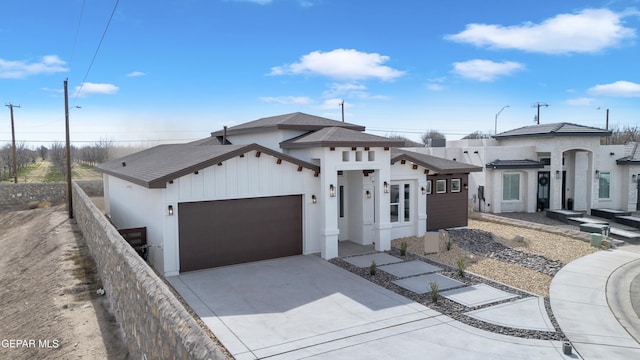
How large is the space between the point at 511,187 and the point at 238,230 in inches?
658

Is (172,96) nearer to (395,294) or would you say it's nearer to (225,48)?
(225,48)

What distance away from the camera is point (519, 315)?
8.79 m

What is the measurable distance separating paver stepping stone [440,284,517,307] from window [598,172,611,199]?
17585 mm

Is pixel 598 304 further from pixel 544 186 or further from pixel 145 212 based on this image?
pixel 544 186

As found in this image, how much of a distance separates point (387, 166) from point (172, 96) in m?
42.0

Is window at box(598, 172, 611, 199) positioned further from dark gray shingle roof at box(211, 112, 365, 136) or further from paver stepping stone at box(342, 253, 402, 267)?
paver stepping stone at box(342, 253, 402, 267)

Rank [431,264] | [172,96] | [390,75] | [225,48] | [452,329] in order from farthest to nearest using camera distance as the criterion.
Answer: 1. [172,96]
2. [390,75]
3. [225,48]
4. [431,264]
5. [452,329]

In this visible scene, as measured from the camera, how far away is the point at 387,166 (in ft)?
46.8

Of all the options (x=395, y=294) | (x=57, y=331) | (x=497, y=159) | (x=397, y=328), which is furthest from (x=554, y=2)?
(x=57, y=331)

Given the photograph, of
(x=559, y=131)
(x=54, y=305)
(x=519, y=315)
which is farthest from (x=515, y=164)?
(x=54, y=305)

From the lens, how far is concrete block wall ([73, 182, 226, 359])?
13.9ft

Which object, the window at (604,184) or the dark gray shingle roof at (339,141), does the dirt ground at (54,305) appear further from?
the window at (604,184)

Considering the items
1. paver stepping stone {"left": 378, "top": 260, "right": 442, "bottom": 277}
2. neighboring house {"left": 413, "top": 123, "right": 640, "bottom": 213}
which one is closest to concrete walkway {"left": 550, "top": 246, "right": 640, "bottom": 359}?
paver stepping stone {"left": 378, "top": 260, "right": 442, "bottom": 277}

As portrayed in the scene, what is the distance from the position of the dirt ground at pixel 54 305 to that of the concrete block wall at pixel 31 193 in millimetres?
14884
